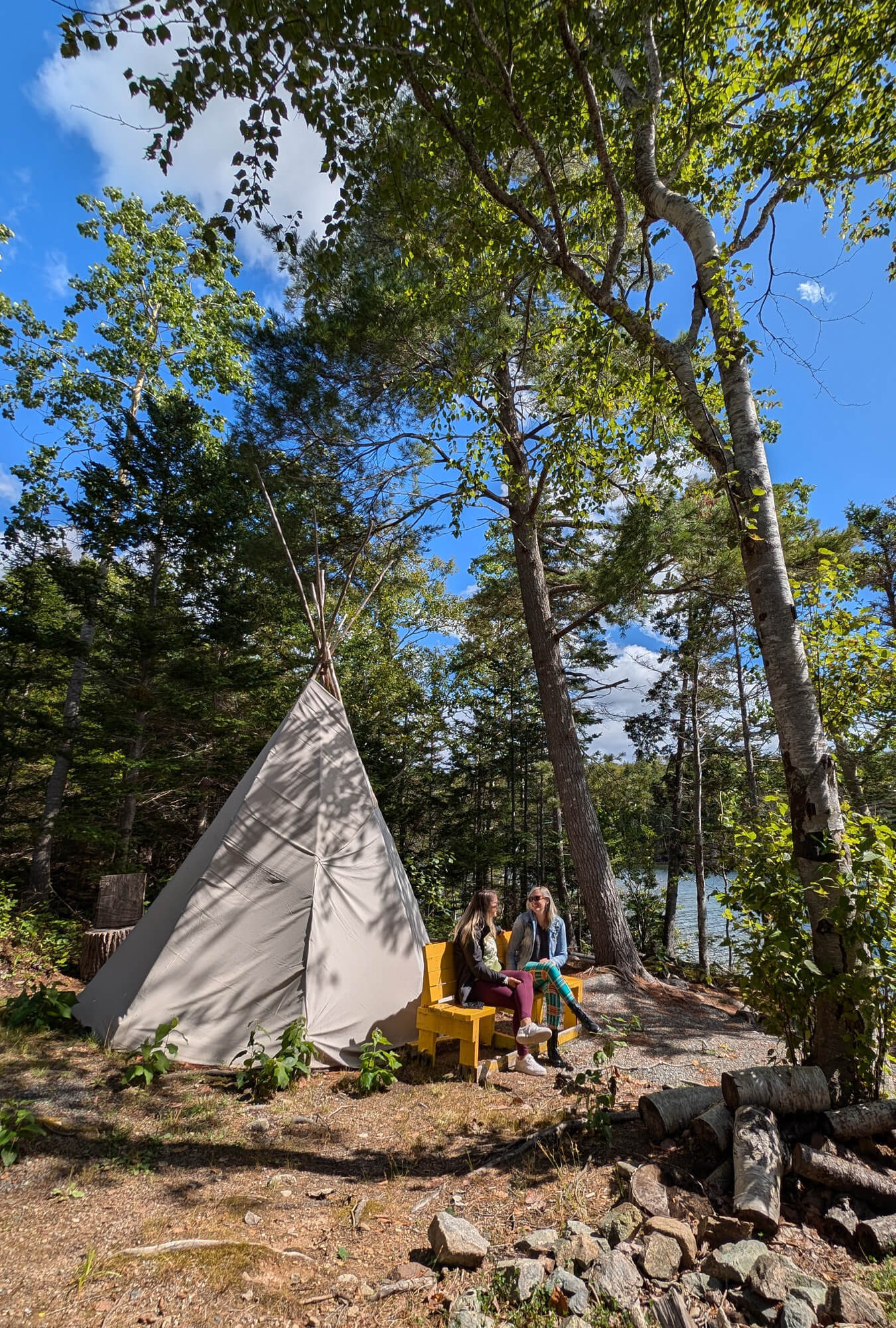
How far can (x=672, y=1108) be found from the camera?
9.73ft

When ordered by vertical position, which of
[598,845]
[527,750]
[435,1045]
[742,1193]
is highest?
[527,750]

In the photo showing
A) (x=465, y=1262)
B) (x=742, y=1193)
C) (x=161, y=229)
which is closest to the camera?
(x=465, y=1262)

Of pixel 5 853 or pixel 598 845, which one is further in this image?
pixel 5 853

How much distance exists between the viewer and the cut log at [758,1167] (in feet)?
7.32

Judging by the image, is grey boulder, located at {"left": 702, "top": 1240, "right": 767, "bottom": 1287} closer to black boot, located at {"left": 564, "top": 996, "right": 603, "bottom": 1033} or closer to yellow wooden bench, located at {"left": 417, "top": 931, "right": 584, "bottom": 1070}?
yellow wooden bench, located at {"left": 417, "top": 931, "right": 584, "bottom": 1070}

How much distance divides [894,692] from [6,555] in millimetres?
10890

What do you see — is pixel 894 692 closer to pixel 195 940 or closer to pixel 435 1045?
pixel 435 1045

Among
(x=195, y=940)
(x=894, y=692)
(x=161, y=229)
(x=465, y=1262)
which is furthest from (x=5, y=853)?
(x=161, y=229)

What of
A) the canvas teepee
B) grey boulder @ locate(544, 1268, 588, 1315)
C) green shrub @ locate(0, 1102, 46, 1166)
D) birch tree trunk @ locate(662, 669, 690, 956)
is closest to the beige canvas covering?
the canvas teepee

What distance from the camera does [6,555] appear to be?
30.5ft

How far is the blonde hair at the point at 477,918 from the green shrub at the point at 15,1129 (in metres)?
2.59

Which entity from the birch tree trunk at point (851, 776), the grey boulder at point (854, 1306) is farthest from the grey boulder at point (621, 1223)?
the birch tree trunk at point (851, 776)

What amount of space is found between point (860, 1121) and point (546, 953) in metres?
2.49

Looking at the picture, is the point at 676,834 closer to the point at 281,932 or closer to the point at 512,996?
the point at 512,996
